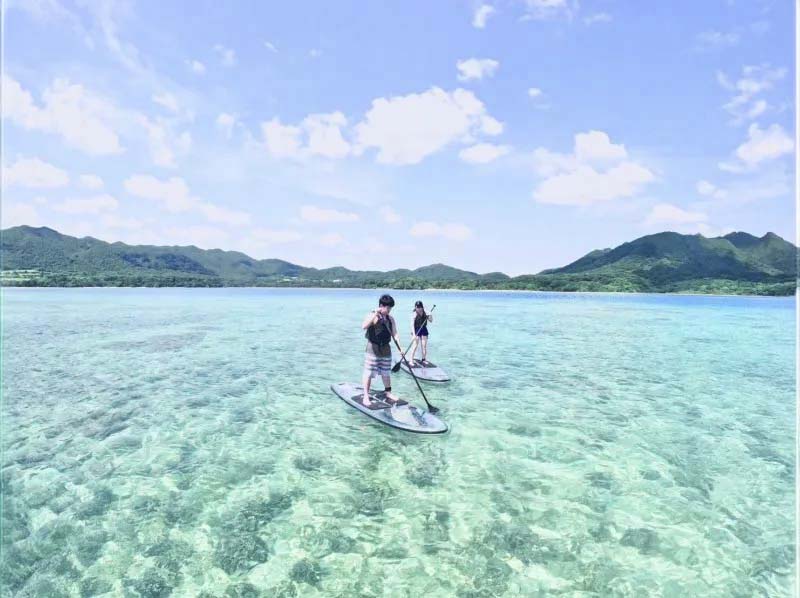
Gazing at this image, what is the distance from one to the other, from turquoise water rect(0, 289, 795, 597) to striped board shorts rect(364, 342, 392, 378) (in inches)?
71.4

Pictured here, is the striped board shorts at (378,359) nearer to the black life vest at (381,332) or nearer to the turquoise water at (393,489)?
the black life vest at (381,332)

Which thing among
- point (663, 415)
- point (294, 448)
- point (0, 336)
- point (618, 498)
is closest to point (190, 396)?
point (294, 448)

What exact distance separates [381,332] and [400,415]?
2.76 m

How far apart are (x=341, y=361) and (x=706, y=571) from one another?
2101 centimetres

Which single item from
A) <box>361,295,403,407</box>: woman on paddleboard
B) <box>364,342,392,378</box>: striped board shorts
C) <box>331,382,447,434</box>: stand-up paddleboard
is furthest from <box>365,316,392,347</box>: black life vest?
<box>331,382,447,434</box>: stand-up paddleboard

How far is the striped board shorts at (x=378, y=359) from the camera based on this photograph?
45.9ft

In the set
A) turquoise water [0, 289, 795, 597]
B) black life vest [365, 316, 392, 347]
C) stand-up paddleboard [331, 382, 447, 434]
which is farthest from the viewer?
black life vest [365, 316, 392, 347]

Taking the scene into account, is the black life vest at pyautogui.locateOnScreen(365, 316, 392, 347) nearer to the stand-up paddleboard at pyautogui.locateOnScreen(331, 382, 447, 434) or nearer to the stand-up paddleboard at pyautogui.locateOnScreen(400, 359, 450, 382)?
the stand-up paddleboard at pyautogui.locateOnScreen(331, 382, 447, 434)

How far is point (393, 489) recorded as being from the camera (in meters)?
9.67

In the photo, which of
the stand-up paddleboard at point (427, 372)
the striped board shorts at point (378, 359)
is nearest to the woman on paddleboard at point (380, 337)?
the striped board shorts at point (378, 359)

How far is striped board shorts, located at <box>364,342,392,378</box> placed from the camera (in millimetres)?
13977

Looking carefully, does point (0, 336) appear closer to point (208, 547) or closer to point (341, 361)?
point (341, 361)

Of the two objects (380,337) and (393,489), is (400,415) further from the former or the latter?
(393,489)

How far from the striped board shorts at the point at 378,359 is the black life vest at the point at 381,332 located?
19 cm
